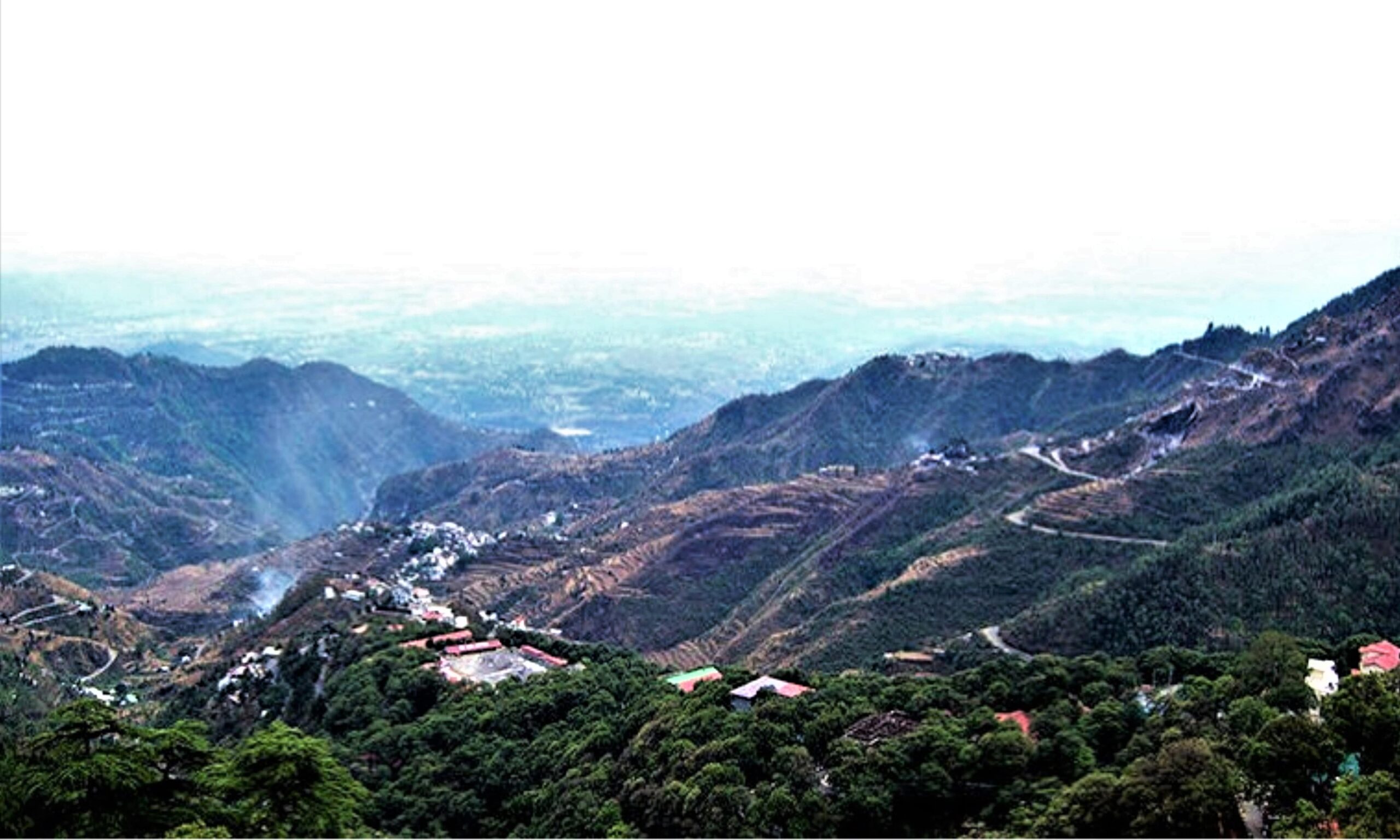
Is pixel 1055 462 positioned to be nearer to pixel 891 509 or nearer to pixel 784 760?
pixel 891 509

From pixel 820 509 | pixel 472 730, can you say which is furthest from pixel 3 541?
pixel 472 730

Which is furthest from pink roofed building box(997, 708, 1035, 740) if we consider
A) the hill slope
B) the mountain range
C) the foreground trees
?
the hill slope

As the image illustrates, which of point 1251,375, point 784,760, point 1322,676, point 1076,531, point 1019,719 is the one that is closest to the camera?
point 784,760

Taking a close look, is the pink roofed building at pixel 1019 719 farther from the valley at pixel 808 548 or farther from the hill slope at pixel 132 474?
the hill slope at pixel 132 474

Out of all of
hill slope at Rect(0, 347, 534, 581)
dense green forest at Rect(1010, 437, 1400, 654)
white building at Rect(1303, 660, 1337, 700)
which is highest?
white building at Rect(1303, 660, 1337, 700)

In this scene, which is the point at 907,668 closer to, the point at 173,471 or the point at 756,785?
the point at 756,785

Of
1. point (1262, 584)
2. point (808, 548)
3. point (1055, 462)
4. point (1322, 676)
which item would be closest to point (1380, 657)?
point (1322, 676)

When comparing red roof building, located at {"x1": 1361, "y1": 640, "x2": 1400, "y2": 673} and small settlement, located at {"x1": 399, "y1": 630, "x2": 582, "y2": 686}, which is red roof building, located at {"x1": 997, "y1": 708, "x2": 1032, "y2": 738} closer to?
red roof building, located at {"x1": 1361, "y1": 640, "x2": 1400, "y2": 673}
